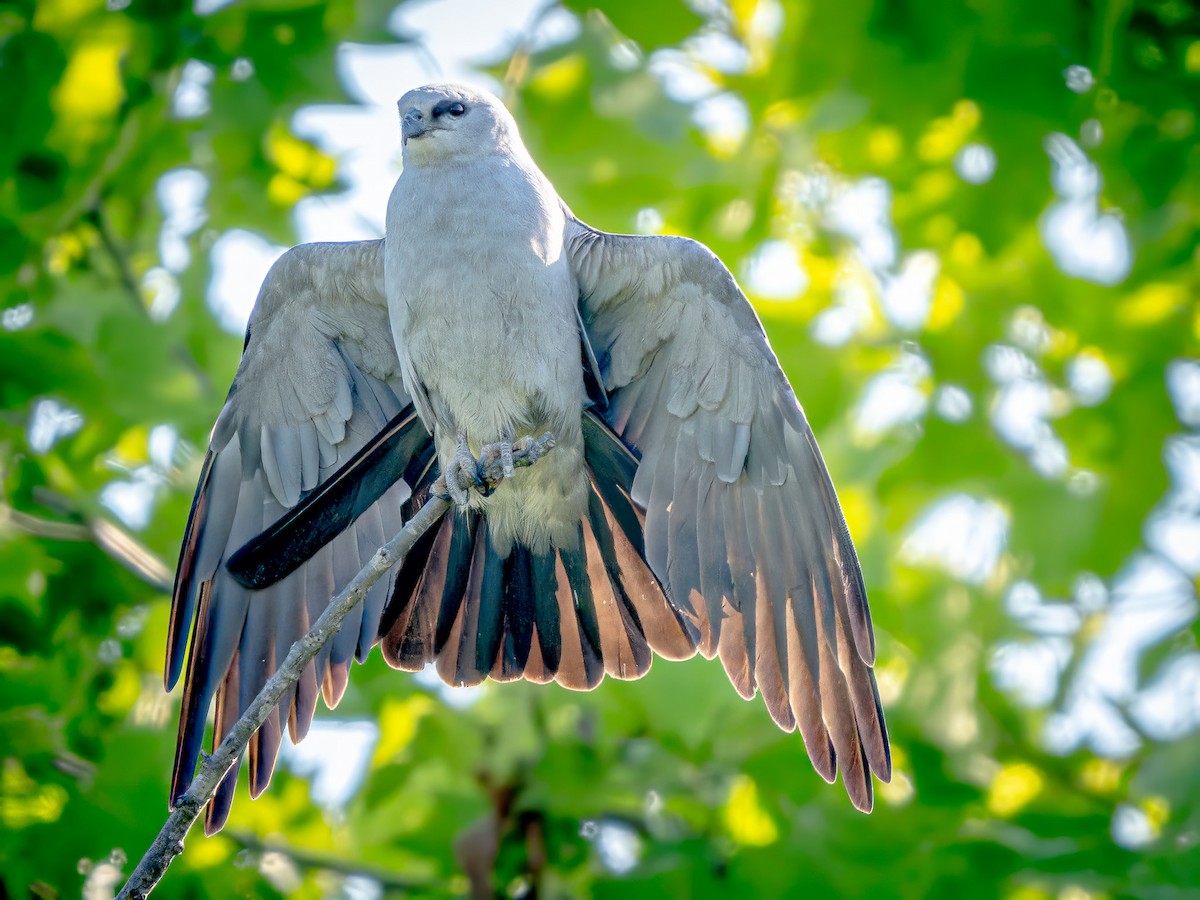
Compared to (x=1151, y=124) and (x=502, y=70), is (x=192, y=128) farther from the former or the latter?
(x=1151, y=124)

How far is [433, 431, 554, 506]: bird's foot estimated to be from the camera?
3.79 metres

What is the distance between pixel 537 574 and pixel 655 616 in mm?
493

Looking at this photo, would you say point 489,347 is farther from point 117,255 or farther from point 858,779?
point 117,255

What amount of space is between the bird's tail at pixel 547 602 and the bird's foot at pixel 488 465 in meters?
0.58

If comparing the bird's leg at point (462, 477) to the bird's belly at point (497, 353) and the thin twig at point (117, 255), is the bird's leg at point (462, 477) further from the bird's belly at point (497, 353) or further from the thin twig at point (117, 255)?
the thin twig at point (117, 255)

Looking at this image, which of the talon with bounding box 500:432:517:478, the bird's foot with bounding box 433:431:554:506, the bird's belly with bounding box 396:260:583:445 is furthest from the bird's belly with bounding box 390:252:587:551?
the talon with bounding box 500:432:517:478

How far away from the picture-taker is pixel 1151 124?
212 inches

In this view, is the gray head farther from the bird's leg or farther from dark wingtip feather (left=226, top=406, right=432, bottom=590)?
the bird's leg

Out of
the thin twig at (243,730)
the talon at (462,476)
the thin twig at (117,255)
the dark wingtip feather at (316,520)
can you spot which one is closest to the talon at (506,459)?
the talon at (462,476)

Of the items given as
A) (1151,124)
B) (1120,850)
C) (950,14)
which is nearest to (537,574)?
(1120,850)

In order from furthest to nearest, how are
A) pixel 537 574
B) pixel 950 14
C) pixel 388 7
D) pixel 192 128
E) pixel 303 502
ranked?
pixel 192 128 < pixel 388 7 < pixel 950 14 < pixel 537 574 < pixel 303 502

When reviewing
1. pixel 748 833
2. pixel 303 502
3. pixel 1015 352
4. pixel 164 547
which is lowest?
pixel 748 833

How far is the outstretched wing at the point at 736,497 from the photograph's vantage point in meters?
4.13

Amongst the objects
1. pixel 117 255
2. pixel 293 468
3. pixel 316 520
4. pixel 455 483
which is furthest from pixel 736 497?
pixel 117 255
